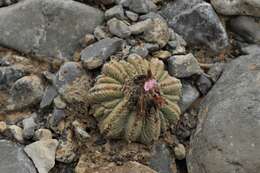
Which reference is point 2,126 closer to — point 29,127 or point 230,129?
point 29,127

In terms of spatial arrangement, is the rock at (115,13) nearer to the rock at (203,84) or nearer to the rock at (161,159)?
the rock at (203,84)

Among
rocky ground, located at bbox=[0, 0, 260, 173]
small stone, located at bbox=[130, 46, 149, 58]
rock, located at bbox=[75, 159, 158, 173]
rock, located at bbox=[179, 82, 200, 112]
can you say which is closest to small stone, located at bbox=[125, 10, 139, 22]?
rocky ground, located at bbox=[0, 0, 260, 173]

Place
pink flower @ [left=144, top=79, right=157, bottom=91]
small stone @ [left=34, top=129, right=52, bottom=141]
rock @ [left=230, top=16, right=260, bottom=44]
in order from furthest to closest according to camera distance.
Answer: rock @ [left=230, top=16, right=260, bottom=44], small stone @ [left=34, top=129, right=52, bottom=141], pink flower @ [left=144, top=79, right=157, bottom=91]

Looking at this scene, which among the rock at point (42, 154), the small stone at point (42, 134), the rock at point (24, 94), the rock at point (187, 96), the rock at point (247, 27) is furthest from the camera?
the rock at point (247, 27)

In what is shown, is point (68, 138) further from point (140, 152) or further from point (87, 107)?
point (140, 152)

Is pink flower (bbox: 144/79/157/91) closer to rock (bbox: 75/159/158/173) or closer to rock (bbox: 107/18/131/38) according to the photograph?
rock (bbox: 75/159/158/173)

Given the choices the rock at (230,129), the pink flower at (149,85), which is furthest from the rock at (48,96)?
the rock at (230,129)
